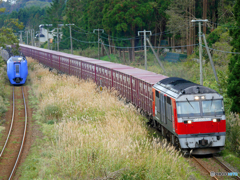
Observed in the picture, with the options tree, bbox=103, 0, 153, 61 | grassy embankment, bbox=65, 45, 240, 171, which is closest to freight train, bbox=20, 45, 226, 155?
grassy embankment, bbox=65, 45, 240, 171

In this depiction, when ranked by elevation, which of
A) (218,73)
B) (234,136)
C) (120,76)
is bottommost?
(234,136)

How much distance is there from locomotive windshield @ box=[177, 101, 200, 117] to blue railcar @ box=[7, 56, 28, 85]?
24.1 meters

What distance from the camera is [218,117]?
1284cm

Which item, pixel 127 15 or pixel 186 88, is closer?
pixel 186 88

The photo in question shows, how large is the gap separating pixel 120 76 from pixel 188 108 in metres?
9.97

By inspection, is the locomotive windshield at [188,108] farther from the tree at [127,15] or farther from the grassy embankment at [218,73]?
the tree at [127,15]

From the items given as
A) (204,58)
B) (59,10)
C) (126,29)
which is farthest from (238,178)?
(59,10)

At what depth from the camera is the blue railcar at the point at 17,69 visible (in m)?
33.3

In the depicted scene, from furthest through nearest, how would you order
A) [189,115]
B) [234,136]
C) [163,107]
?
1. [163,107]
2. [234,136]
3. [189,115]

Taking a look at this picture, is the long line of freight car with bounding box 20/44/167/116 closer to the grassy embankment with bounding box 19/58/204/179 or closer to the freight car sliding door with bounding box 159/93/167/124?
the freight car sliding door with bounding box 159/93/167/124

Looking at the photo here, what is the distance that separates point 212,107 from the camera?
509 inches

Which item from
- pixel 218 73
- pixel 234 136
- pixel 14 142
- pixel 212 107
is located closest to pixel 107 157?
pixel 212 107

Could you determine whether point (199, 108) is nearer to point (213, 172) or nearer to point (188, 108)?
point (188, 108)

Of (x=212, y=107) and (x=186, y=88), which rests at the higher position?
(x=186, y=88)
